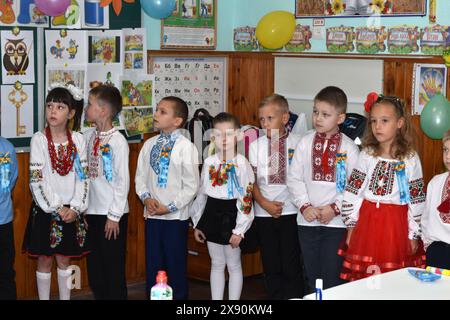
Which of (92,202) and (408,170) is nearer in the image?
(408,170)

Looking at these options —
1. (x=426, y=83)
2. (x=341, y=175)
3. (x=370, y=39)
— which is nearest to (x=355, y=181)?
(x=341, y=175)

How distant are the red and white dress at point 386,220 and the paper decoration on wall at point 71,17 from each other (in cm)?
198

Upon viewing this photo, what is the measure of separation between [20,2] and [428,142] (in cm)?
248

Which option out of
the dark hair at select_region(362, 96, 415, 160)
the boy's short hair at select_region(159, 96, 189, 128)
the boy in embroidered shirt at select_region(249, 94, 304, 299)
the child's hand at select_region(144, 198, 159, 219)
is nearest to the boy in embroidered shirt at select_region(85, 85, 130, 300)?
the child's hand at select_region(144, 198, 159, 219)

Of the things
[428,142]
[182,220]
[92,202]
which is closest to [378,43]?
[428,142]

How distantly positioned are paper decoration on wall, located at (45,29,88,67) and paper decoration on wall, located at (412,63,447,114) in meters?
2.00

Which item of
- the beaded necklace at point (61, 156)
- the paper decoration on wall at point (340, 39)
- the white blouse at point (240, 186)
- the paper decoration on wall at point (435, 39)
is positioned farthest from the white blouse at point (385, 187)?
the beaded necklace at point (61, 156)

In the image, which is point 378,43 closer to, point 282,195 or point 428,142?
point 428,142

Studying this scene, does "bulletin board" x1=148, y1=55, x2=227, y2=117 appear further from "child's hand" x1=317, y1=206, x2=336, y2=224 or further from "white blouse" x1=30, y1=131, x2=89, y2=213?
"child's hand" x1=317, y1=206, x2=336, y2=224

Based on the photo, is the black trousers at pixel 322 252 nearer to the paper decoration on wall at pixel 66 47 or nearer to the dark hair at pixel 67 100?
the dark hair at pixel 67 100

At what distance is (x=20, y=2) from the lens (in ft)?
14.7

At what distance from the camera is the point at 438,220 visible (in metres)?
3.84

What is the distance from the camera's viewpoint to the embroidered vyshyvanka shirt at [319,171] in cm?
423

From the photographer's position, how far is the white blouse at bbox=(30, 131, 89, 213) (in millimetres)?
4234
